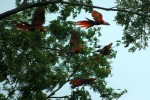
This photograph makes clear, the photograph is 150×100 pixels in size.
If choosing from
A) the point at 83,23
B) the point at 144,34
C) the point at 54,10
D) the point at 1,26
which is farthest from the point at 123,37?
the point at 83,23

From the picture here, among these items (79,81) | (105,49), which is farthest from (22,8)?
(79,81)

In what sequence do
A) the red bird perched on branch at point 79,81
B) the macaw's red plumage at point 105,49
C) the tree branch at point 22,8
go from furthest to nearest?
1. the red bird perched on branch at point 79,81
2. the macaw's red plumage at point 105,49
3. the tree branch at point 22,8

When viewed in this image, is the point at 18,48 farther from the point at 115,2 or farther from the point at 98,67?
the point at 115,2

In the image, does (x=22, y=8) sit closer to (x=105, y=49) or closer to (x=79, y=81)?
(x=105, y=49)

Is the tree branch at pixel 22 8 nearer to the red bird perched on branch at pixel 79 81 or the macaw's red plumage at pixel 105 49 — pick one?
the macaw's red plumage at pixel 105 49

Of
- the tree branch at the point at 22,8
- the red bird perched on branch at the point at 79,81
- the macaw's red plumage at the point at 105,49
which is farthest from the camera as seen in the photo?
the red bird perched on branch at the point at 79,81

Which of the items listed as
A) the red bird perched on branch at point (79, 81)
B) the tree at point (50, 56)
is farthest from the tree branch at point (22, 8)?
the red bird perched on branch at point (79, 81)

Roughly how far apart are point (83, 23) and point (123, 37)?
7784 mm

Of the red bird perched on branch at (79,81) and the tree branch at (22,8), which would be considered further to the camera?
the red bird perched on branch at (79,81)

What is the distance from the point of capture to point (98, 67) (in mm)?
12359

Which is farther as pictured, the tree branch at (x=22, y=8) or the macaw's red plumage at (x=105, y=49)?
the macaw's red plumage at (x=105, y=49)

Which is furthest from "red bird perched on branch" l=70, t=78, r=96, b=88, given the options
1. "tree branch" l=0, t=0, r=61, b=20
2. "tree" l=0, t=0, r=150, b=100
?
"tree branch" l=0, t=0, r=61, b=20

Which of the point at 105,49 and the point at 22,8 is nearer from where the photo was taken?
the point at 22,8

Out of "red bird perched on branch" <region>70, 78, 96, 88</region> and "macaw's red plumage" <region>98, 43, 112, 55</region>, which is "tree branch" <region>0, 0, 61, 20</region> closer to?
"macaw's red plumage" <region>98, 43, 112, 55</region>
